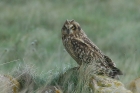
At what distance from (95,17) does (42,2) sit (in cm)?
230

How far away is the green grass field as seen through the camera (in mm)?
14350

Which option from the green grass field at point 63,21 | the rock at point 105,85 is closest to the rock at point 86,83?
the rock at point 105,85

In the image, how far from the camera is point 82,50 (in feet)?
23.8

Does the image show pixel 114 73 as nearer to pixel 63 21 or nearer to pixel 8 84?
pixel 8 84

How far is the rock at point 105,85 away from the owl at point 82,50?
0.19 m

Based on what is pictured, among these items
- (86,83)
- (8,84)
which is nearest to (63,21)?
(86,83)

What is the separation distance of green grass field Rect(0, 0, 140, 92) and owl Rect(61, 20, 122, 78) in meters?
4.54

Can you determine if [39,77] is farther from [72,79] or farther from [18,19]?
[18,19]

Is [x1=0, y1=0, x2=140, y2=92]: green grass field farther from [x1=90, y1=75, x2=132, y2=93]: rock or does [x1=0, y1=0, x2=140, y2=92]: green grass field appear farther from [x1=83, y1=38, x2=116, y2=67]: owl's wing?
[x1=90, y1=75, x2=132, y2=93]: rock

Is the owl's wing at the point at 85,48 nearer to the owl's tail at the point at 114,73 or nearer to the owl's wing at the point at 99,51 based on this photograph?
the owl's wing at the point at 99,51

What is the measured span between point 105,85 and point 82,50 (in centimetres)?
54

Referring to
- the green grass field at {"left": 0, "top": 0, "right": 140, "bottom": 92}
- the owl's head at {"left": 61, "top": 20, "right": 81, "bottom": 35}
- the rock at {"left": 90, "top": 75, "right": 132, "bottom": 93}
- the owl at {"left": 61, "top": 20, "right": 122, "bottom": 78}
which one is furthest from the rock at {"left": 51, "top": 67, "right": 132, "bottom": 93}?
the green grass field at {"left": 0, "top": 0, "right": 140, "bottom": 92}

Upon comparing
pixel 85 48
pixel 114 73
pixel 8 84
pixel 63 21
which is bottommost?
pixel 8 84

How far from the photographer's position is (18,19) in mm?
17672
